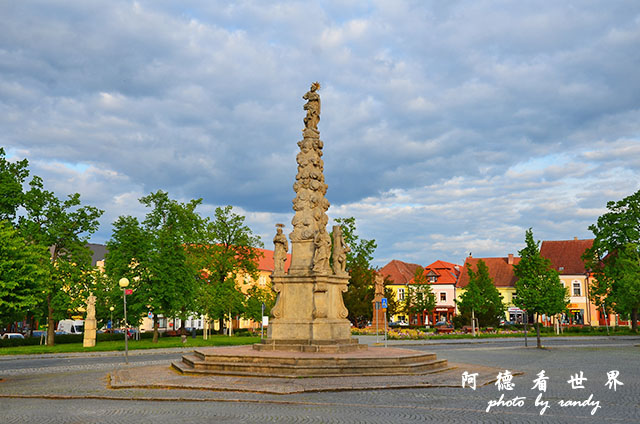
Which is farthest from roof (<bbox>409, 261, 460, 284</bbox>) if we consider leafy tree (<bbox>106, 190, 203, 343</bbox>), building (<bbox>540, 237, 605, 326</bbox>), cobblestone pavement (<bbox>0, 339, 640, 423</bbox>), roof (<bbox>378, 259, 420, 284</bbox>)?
cobblestone pavement (<bbox>0, 339, 640, 423</bbox>)

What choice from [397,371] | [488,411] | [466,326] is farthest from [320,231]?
[466,326]

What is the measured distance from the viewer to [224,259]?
A: 2154 inches

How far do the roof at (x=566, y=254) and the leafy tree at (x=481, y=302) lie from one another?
15973mm

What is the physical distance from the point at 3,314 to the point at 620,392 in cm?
1871

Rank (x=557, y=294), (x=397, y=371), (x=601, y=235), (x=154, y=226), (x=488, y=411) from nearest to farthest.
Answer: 1. (x=488, y=411)
2. (x=397, y=371)
3. (x=557, y=294)
4. (x=154, y=226)
5. (x=601, y=235)

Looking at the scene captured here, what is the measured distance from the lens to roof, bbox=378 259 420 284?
9056cm

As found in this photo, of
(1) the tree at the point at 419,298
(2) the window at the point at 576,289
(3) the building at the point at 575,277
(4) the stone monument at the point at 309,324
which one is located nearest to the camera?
(4) the stone monument at the point at 309,324

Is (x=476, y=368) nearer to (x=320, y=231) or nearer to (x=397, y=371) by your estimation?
(x=397, y=371)

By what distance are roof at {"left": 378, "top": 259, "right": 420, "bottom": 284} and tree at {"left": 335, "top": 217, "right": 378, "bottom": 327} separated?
2917 cm

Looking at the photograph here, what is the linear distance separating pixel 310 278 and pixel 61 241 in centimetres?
2962

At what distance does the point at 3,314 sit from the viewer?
18.6m

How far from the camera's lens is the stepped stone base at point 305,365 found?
15.3m

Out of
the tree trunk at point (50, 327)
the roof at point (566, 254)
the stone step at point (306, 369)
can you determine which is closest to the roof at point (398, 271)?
the roof at point (566, 254)

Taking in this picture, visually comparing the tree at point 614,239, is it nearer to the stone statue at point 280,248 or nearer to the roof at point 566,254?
the roof at point 566,254
